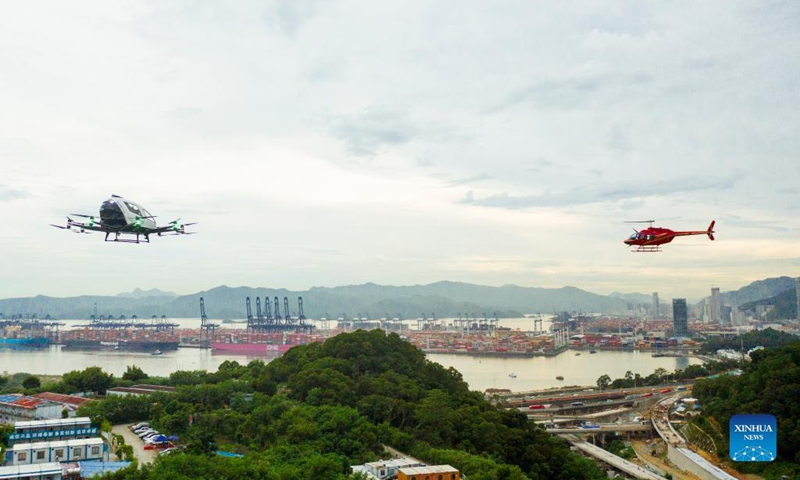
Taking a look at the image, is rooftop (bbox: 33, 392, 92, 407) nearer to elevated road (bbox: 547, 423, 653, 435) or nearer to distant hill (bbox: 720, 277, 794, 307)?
elevated road (bbox: 547, 423, 653, 435)

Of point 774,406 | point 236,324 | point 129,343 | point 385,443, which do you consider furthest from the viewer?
point 236,324

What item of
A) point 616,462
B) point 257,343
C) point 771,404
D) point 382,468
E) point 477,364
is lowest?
point 477,364

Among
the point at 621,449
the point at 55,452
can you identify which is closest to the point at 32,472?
the point at 55,452

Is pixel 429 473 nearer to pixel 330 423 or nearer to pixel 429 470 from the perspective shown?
pixel 429 470

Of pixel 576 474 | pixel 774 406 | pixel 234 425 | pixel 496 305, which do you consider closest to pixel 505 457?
pixel 576 474

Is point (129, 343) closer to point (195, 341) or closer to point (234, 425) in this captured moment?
point (195, 341)
